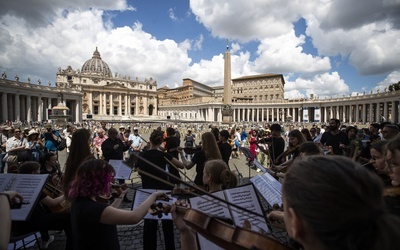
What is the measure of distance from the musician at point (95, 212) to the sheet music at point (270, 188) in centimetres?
134

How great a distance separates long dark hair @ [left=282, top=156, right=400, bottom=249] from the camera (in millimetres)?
863

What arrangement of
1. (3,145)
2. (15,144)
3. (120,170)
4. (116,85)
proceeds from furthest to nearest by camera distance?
(116,85), (3,145), (15,144), (120,170)

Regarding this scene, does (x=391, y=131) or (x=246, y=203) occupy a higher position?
(x=391, y=131)

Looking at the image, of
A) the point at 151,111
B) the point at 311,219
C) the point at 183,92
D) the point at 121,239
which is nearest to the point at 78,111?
the point at 151,111

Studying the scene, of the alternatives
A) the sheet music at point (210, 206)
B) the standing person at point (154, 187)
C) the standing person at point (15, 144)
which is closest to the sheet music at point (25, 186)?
the standing person at point (154, 187)

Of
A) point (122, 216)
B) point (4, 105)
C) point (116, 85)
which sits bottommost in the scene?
point (122, 216)

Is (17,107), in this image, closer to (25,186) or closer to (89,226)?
(25,186)

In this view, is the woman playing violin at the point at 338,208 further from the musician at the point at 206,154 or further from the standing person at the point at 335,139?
the standing person at the point at 335,139

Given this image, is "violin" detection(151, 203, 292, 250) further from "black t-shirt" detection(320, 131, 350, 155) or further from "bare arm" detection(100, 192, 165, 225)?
"black t-shirt" detection(320, 131, 350, 155)

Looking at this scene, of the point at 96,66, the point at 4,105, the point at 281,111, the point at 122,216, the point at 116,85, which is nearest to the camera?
the point at 122,216

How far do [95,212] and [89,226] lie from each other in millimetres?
161

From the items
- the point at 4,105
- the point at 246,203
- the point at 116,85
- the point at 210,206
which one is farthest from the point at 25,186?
the point at 116,85

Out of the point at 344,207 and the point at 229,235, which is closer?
the point at 344,207

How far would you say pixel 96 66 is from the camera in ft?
310
